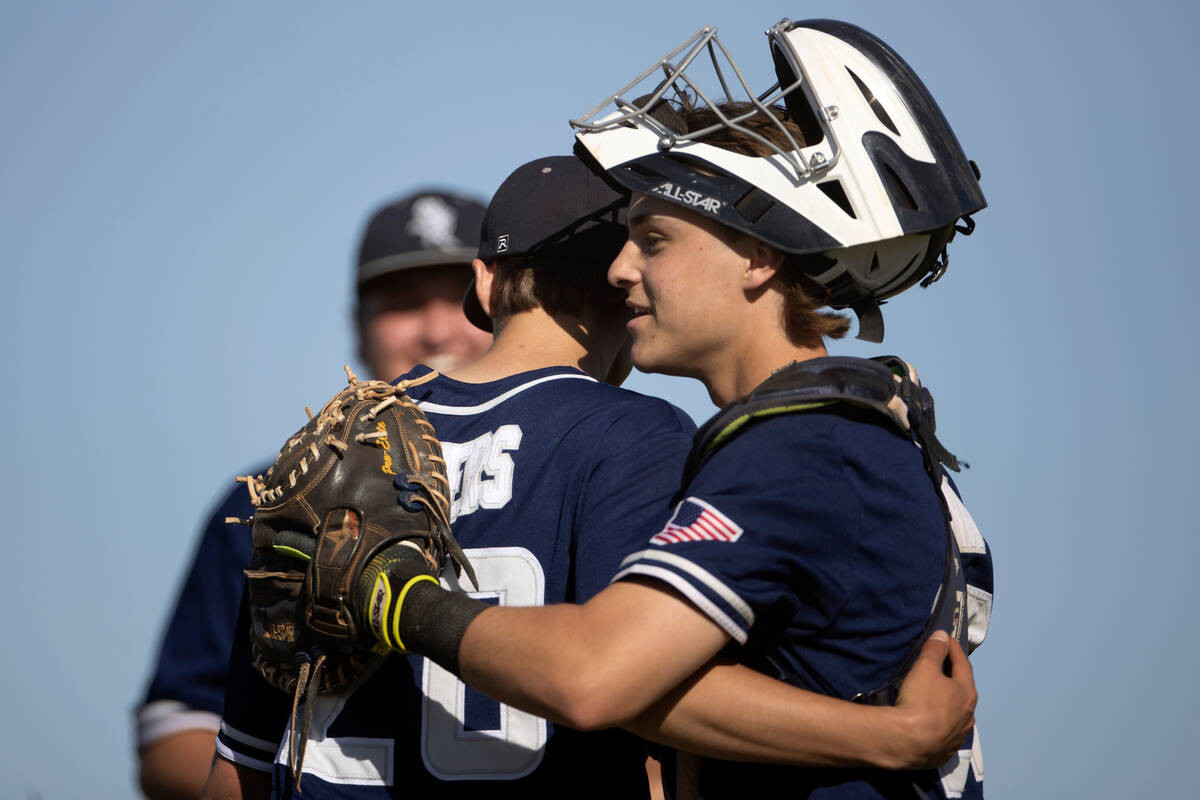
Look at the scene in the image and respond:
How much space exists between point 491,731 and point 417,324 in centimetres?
323

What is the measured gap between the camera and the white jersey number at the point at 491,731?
316 centimetres

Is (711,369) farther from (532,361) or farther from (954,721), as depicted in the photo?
(954,721)

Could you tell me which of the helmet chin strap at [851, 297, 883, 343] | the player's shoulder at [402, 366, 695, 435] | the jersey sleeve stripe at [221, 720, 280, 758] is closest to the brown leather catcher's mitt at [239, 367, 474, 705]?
the player's shoulder at [402, 366, 695, 435]

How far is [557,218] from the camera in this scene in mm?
4004

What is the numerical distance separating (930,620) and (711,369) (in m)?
0.92

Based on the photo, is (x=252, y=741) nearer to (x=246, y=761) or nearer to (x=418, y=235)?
(x=246, y=761)

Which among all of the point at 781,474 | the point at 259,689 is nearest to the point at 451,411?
the point at 259,689

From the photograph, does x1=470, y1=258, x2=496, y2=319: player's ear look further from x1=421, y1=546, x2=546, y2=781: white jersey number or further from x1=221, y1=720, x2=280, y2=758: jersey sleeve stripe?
x1=221, y1=720, x2=280, y2=758: jersey sleeve stripe

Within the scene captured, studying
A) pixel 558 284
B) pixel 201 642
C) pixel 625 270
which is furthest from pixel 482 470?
pixel 201 642

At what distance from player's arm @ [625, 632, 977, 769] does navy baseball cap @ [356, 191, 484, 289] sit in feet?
13.0

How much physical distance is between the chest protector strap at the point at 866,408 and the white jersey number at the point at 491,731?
0.54 m

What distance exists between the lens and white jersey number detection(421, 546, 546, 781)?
3164 mm

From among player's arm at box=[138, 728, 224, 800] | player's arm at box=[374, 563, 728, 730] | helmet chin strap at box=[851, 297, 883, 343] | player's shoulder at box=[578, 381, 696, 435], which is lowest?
player's arm at box=[138, 728, 224, 800]

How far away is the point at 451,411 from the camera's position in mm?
3580
